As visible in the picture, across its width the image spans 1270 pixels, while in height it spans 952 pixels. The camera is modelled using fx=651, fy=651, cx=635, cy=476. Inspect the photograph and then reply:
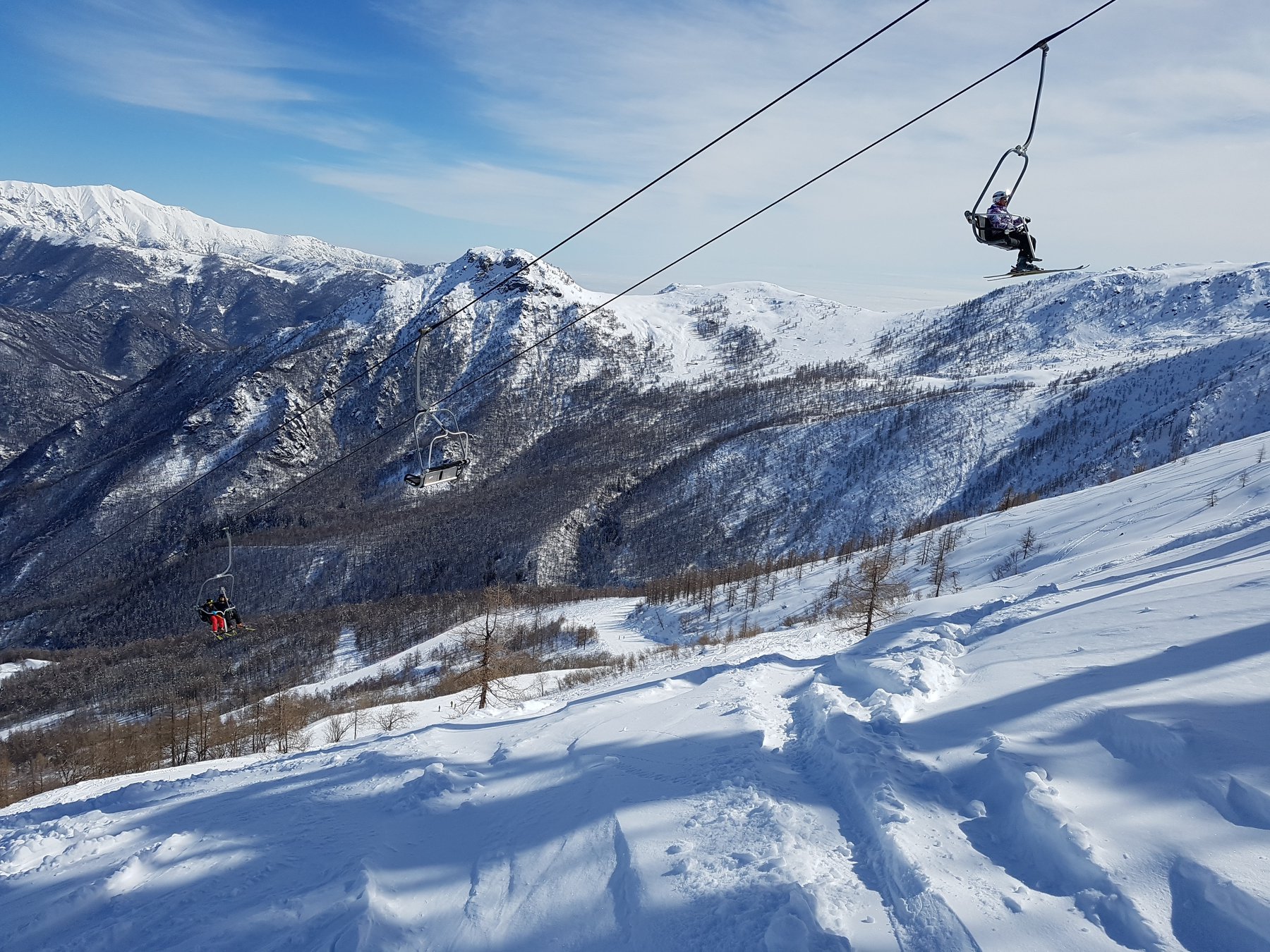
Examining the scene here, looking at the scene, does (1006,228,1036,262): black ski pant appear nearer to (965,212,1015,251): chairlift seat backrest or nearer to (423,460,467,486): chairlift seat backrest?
(965,212,1015,251): chairlift seat backrest

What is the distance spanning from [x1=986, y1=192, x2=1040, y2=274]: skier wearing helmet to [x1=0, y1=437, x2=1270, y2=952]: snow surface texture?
7.29 metres

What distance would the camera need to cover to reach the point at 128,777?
71.1 ft

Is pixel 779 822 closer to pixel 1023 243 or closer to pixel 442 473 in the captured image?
pixel 442 473

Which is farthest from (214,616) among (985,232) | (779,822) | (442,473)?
(985,232)

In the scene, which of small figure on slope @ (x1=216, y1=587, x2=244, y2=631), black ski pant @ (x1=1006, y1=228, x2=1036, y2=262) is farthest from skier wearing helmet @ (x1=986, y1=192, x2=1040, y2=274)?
small figure on slope @ (x1=216, y1=587, x2=244, y2=631)

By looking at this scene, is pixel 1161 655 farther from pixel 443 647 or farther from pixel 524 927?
pixel 443 647

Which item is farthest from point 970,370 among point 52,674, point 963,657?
point 52,674

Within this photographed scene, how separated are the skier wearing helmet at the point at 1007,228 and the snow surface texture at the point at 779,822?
7292mm

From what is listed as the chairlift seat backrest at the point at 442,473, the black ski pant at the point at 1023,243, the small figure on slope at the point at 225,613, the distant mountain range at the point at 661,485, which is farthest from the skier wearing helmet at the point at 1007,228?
the distant mountain range at the point at 661,485

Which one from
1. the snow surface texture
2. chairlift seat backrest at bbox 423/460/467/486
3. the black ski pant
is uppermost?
the black ski pant

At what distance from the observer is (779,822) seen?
9.16 meters

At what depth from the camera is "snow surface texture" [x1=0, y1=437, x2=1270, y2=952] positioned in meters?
6.90

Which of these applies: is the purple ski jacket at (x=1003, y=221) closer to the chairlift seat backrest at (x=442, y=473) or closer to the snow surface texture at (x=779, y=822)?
the snow surface texture at (x=779, y=822)

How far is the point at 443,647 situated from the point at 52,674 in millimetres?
65047
